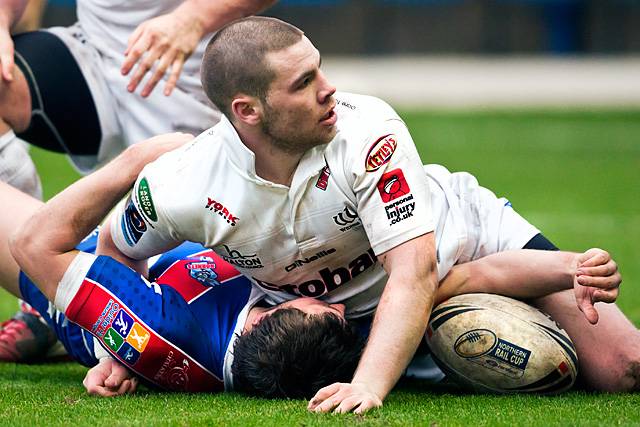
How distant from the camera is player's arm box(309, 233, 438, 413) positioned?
13.1 feet

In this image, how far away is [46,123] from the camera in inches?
234

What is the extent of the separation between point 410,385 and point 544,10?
18.5 m

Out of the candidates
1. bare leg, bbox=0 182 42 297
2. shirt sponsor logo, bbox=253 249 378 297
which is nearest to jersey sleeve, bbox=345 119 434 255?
shirt sponsor logo, bbox=253 249 378 297

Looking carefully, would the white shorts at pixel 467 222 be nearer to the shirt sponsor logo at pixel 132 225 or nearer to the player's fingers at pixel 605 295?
the player's fingers at pixel 605 295

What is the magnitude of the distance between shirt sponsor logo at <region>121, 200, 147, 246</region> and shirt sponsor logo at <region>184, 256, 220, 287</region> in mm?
354

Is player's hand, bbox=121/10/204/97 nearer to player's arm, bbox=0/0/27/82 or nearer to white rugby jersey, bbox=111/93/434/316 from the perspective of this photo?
player's arm, bbox=0/0/27/82

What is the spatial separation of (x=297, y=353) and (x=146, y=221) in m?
0.77

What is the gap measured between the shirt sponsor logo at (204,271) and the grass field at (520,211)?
495mm

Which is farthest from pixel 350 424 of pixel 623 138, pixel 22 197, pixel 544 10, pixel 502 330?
pixel 544 10

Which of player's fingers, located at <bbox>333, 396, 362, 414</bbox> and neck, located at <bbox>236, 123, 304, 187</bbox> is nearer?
player's fingers, located at <bbox>333, 396, 362, 414</bbox>

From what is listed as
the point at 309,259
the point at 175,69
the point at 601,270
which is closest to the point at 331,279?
the point at 309,259

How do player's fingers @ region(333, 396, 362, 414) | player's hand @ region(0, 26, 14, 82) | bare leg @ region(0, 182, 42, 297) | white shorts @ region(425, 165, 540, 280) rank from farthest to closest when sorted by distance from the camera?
player's hand @ region(0, 26, 14, 82) < bare leg @ region(0, 182, 42, 297) < white shorts @ region(425, 165, 540, 280) < player's fingers @ region(333, 396, 362, 414)

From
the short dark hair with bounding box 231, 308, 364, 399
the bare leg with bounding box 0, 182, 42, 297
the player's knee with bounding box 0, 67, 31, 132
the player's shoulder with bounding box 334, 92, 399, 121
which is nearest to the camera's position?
the short dark hair with bounding box 231, 308, 364, 399

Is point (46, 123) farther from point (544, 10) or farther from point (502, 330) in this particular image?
point (544, 10)
